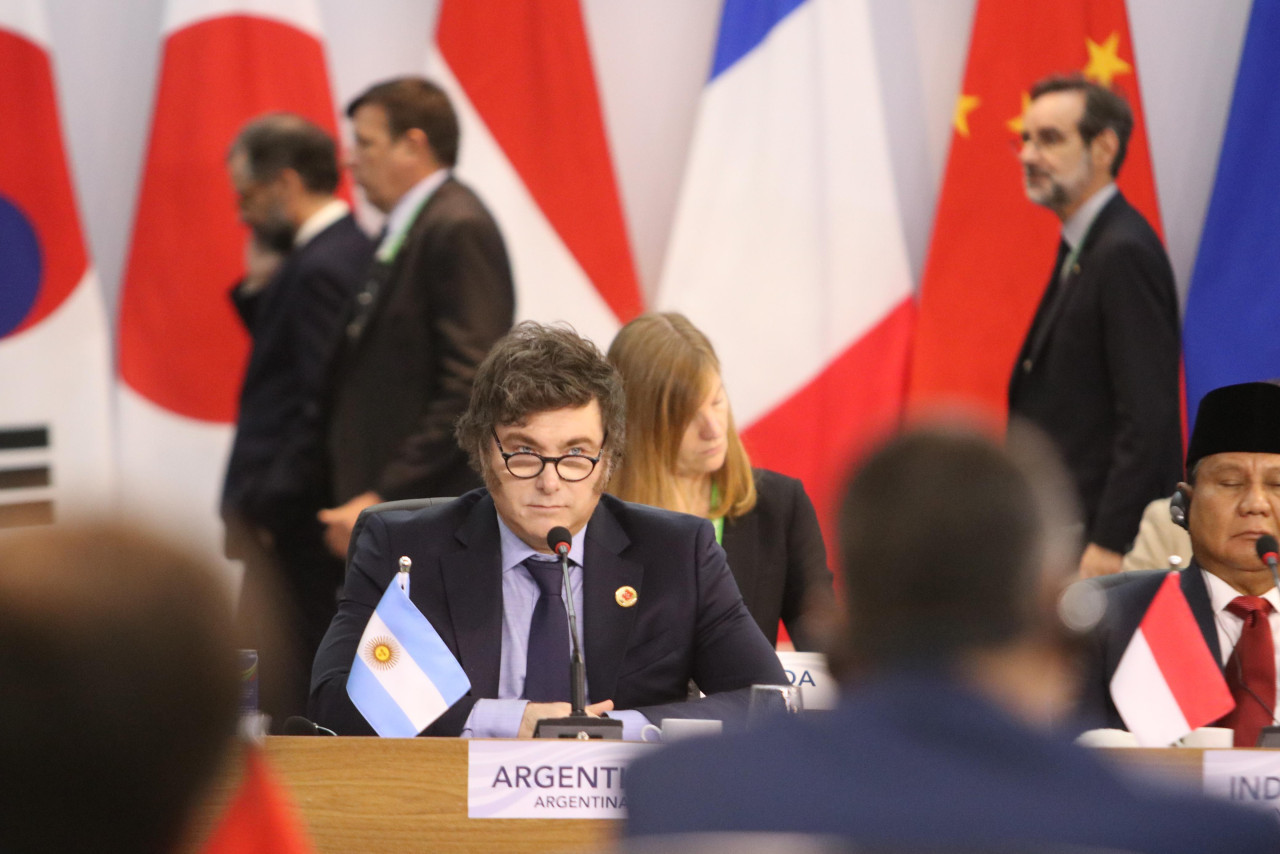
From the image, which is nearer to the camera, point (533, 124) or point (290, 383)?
point (290, 383)

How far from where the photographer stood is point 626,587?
2.86m

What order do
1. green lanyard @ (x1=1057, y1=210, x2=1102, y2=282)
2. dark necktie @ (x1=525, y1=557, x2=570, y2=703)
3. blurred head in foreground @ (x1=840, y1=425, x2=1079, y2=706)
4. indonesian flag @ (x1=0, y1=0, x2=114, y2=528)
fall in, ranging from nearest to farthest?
blurred head in foreground @ (x1=840, y1=425, x2=1079, y2=706) < dark necktie @ (x1=525, y1=557, x2=570, y2=703) < green lanyard @ (x1=1057, y1=210, x2=1102, y2=282) < indonesian flag @ (x1=0, y1=0, x2=114, y2=528)

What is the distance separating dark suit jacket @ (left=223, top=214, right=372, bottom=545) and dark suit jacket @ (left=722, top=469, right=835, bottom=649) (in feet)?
4.92

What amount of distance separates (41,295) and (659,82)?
213cm

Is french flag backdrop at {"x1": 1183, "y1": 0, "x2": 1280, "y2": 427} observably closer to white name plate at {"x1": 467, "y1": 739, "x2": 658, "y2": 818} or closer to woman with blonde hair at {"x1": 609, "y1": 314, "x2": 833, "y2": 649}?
woman with blonde hair at {"x1": 609, "y1": 314, "x2": 833, "y2": 649}

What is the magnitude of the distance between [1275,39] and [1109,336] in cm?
115

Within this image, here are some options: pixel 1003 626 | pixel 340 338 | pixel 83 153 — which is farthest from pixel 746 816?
pixel 83 153

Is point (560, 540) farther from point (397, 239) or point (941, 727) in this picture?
point (397, 239)

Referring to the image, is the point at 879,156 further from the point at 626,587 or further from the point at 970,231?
the point at 626,587

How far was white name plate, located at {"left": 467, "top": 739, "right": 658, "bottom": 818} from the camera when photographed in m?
2.05

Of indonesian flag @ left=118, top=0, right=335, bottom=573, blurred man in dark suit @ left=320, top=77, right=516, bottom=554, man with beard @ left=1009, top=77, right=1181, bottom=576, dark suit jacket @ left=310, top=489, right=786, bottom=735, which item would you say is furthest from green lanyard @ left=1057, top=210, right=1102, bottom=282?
indonesian flag @ left=118, top=0, right=335, bottom=573

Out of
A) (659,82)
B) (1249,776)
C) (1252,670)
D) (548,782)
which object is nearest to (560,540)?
(548,782)

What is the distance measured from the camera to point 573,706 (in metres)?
2.48

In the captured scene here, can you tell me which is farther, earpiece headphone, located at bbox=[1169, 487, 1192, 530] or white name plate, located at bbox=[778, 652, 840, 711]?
earpiece headphone, located at bbox=[1169, 487, 1192, 530]
